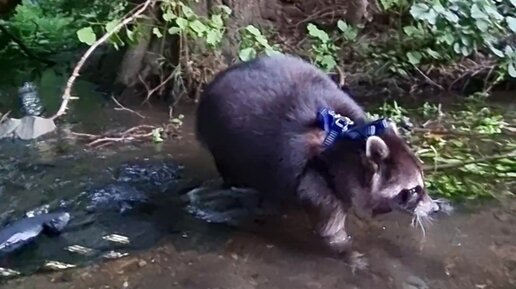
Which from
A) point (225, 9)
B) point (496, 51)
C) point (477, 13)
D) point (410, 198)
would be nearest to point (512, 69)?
point (496, 51)

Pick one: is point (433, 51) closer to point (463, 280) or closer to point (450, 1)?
point (450, 1)

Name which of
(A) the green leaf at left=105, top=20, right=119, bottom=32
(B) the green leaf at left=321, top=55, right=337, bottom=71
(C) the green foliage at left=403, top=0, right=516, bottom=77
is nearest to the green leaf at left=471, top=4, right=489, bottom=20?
(C) the green foliage at left=403, top=0, right=516, bottom=77

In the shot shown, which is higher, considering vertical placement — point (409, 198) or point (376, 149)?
point (376, 149)

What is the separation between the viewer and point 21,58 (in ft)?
30.7

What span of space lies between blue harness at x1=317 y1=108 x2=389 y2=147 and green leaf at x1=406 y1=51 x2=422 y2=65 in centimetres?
308

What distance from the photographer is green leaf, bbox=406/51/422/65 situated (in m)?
7.00

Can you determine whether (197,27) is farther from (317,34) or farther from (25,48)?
(25,48)

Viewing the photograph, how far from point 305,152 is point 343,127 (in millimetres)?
218

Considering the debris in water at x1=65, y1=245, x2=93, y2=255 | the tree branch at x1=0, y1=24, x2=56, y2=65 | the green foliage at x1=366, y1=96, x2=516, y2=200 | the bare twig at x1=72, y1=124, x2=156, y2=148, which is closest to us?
the debris in water at x1=65, y1=245, x2=93, y2=255

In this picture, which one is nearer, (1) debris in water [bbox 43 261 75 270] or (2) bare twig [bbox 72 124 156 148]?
(1) debris in water [bbox 43 261 75 270]

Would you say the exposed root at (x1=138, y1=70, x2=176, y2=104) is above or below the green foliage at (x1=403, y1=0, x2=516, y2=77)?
below

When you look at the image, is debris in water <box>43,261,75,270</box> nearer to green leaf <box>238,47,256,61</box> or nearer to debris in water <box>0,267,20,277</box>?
debris in water <box>0,267,20,277</box>

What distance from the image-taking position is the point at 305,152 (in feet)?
13.1

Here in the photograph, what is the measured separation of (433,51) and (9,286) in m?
4.54
